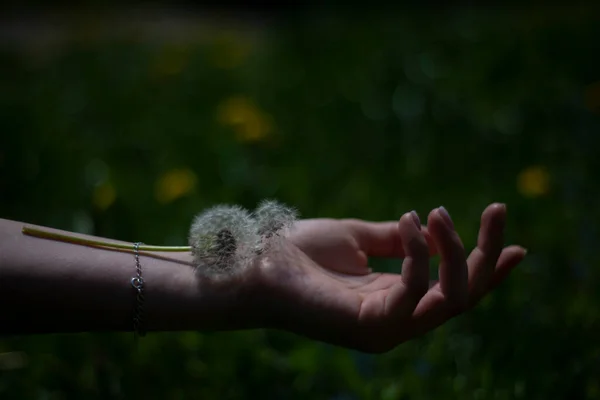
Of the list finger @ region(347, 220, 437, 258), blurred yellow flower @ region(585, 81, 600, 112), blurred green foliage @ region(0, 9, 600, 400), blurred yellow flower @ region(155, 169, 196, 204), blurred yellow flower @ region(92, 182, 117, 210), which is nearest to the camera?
finger @ region(347, 220, 437, 258)

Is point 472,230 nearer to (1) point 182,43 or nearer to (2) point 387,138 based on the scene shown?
(2) point 387,138

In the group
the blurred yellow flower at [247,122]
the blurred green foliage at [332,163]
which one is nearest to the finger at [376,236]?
the blurred green foliage at [332,163]

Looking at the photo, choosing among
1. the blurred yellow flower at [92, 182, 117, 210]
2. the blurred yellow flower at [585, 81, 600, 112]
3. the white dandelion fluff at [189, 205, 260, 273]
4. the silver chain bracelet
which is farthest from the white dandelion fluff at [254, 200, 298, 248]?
the blurred yellow flower at [585, 81, 600, 112]

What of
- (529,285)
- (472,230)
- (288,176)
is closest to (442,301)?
(529,285)

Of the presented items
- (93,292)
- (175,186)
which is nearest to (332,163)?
(175,186)

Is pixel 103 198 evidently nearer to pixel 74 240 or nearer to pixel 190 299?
pixel 74 240

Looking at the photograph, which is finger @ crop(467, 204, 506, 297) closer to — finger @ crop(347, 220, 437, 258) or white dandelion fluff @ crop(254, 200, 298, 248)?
finger @ crop(347, 220, 437, 258)
